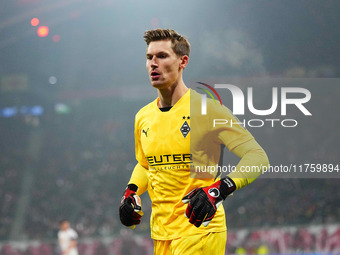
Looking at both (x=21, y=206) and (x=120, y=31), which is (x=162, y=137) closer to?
(x=21, y=206)

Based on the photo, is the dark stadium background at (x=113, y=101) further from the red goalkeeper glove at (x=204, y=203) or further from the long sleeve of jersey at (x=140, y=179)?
the red goalkeeper glove at (x=204, y=203)

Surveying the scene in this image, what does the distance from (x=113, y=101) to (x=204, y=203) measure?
69.3 feet

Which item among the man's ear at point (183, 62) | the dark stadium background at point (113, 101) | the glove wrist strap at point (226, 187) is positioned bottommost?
the glove wrist strap at point (226, 187)

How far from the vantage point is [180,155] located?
10.2 feet

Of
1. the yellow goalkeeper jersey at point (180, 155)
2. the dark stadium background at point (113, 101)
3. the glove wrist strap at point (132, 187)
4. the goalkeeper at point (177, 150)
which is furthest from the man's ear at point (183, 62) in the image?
the dark stadium background at point (113, 101)

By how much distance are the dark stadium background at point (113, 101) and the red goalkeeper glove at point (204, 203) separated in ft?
35.9

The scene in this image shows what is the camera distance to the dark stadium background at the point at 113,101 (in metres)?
15.8

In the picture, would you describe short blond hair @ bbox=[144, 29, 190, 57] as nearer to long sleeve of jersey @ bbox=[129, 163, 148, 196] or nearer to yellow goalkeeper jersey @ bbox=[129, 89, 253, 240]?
yellow goalkeeper jersey @ bbox=[129, 89, 253, 240]

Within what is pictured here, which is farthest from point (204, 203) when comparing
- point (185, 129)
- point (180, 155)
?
point (185, 129)

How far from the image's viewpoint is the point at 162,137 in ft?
10.5

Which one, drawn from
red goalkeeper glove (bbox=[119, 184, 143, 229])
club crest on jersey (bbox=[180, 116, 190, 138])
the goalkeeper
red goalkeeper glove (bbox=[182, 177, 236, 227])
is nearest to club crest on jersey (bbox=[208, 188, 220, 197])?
red goalkeeper glove (bbox=[182, 177, 236, 227])

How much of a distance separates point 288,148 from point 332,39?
18.7ft

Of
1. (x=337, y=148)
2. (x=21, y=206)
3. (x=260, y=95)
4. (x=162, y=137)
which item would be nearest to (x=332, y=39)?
(x=260, y=95)

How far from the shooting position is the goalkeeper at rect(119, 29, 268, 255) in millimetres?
3023
